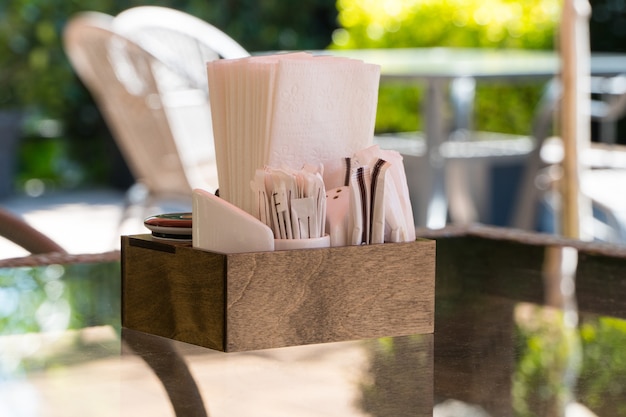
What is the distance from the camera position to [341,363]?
73cm

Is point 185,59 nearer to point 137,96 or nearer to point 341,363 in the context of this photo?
point 137,96

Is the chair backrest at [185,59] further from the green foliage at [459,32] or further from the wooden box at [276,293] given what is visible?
the wooden box at [276,293]

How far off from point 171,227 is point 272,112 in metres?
0.12

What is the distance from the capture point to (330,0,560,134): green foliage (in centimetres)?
470

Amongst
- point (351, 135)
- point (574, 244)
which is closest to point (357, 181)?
point (351, 135)

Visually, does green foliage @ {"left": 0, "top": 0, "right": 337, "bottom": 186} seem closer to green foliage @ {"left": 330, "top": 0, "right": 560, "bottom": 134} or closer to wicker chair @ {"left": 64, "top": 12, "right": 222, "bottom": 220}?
green foliage @ {"left": 330, "top": 0, "right": 560, "bottom": 134}

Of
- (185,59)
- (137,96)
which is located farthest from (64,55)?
(137,96)

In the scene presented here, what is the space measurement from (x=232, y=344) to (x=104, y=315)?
209 mm

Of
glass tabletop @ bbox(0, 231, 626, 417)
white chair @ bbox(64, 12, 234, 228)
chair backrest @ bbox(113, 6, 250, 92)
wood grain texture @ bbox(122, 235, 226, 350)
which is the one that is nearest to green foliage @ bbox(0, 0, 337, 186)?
chair backrest @ bbox(113, 6, 250, 92)

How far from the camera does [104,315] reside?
0.88 m

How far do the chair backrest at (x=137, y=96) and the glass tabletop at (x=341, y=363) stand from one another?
2.12 meters

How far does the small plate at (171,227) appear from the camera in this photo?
774mm

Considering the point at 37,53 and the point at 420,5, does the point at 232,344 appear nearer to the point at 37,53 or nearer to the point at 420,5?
the point at 420,5

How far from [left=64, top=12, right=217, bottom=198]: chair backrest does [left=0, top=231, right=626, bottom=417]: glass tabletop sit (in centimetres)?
212
